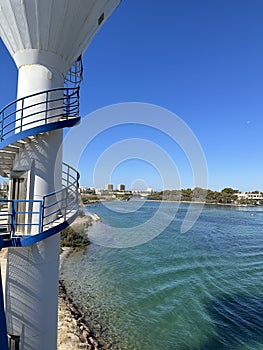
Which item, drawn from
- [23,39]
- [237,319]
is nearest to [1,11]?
[23,39]

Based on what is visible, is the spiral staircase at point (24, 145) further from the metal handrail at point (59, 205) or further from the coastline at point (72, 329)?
the coastline at point (72, 329)

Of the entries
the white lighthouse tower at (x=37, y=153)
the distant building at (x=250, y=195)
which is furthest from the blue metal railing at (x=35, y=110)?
the distant building at (x=250, y=195)

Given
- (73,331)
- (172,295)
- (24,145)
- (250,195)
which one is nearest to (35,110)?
(24,145)

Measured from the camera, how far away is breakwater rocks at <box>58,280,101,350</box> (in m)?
8.35

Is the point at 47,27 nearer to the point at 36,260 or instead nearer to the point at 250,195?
the point at 36,260

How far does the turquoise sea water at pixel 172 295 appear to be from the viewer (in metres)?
9.85

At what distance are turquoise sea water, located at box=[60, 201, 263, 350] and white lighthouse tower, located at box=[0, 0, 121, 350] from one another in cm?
563

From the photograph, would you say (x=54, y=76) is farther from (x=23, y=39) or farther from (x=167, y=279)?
(x=167, y=279)

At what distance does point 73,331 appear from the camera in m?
9.08

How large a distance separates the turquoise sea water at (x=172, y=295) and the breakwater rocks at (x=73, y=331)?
0.47 m

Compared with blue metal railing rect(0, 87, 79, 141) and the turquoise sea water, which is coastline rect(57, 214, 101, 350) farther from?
blue metal railing rect(0, 87, 79, 141)

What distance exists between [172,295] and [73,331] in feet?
20.3

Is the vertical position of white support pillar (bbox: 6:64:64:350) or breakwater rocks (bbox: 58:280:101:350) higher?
white support pillar (bbox: 6:64:64:350)

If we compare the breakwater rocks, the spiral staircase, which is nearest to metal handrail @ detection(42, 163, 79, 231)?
the spiral staircase
